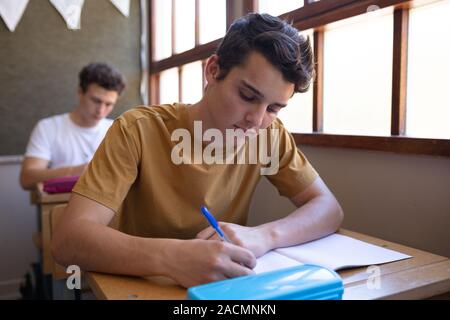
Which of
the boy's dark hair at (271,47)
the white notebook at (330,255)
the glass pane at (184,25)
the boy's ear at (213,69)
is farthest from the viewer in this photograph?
the glass pane at (184,25)

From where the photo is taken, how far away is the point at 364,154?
1237mm

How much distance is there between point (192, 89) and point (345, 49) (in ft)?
3.95

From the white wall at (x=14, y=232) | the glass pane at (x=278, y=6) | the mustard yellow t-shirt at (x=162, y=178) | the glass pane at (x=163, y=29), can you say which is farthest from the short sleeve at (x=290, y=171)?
the white wall at (x=14, y=232)

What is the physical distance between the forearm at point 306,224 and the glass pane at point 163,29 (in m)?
1.80

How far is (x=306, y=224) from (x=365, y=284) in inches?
11.7

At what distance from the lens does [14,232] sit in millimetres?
2615

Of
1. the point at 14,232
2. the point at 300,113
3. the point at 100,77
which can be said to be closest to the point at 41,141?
the point at 100,77

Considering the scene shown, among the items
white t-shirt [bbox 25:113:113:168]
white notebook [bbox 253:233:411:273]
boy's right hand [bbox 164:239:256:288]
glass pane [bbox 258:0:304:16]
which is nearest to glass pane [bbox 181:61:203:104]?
white t-shirt [bbox 25:113:113:168]

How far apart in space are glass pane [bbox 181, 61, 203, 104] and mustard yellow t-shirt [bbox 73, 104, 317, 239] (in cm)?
120

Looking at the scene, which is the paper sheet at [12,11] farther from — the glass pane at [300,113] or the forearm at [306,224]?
the forearm at [306,224]

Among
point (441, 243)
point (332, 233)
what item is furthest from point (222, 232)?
point (441, 243)

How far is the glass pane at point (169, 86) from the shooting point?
2.62 metres

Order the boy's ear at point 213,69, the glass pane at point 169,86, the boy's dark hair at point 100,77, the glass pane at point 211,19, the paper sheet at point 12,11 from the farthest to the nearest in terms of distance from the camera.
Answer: the glass pane at point 169,86 < the boy's dark hair at point 100,77 < the paper sheet at point 12,11 < the glass pane at point 211,19 < the boy's ear at point 213,69

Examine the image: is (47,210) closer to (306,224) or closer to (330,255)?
(306,224)
